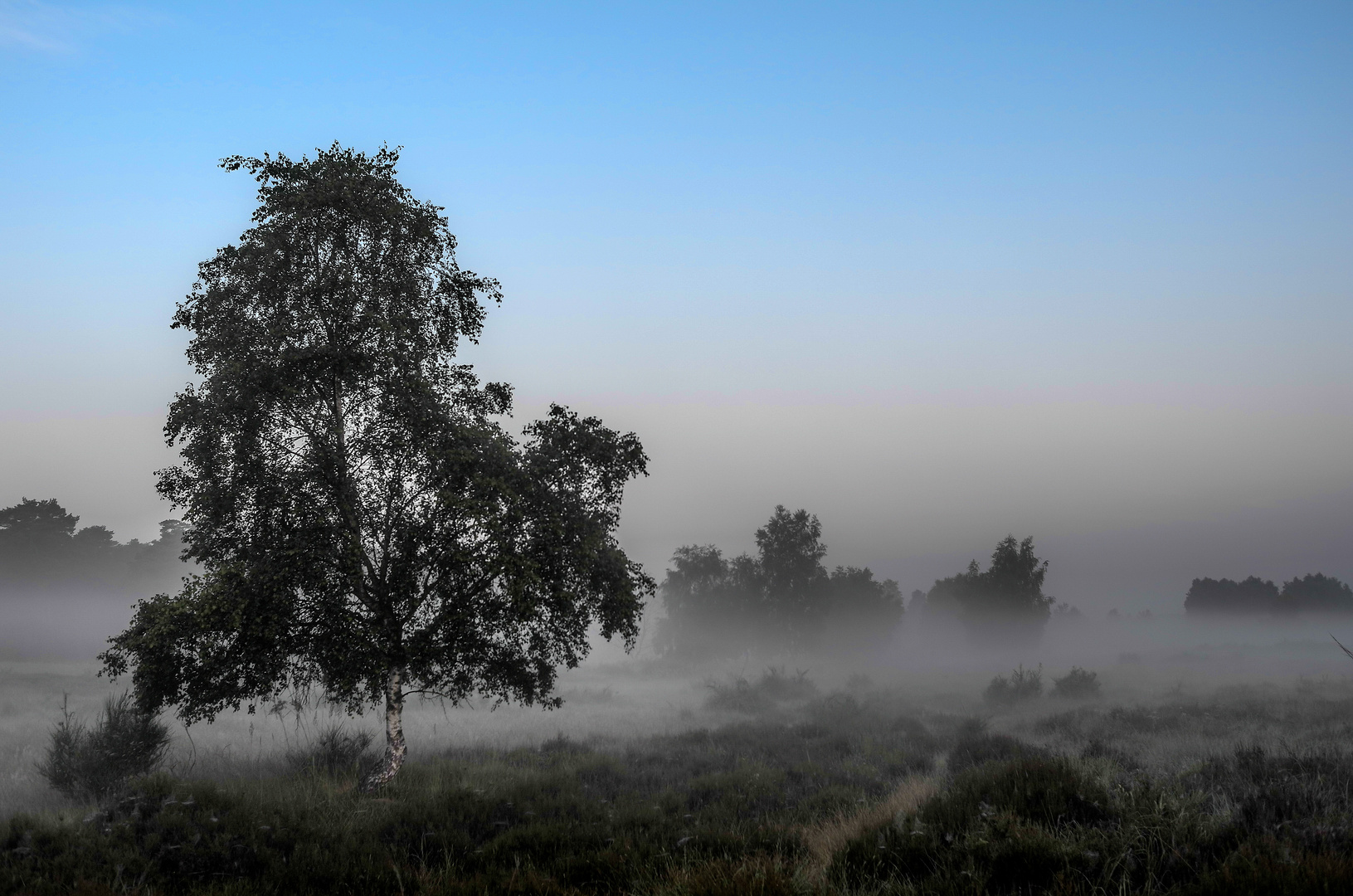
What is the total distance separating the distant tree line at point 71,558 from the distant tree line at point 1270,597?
145 m

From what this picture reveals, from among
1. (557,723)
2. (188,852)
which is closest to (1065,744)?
(557,723)

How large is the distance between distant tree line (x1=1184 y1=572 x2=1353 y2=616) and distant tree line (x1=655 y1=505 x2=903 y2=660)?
230 feet

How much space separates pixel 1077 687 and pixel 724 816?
3572 cm

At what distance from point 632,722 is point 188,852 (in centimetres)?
2446

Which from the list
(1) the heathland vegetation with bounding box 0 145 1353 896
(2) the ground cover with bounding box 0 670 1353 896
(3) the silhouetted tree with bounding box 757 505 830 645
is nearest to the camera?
(2) the ground cover with bounding box 0 670 1353 896

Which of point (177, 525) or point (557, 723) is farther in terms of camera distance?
point (177, 525)

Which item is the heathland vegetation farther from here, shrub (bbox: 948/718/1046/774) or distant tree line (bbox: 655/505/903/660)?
distant tree line (bbox: 655/505/903/660)

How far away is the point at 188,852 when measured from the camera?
29.2ft

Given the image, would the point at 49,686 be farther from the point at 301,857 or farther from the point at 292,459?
the point at 301,857

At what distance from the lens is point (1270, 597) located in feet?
341

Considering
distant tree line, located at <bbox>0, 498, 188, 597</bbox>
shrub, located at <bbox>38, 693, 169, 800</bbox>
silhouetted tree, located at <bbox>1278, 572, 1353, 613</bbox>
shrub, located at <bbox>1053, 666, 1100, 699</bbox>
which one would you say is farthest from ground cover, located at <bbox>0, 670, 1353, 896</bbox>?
silhouetted tree, located at <bbox>1278, 572, 1353, 613</bbox>

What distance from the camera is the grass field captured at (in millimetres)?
7031

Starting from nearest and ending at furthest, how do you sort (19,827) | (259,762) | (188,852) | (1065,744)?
(188,852) < (19,827) < (259,762) < (1065,744)

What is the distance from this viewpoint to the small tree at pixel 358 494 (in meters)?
13.5
